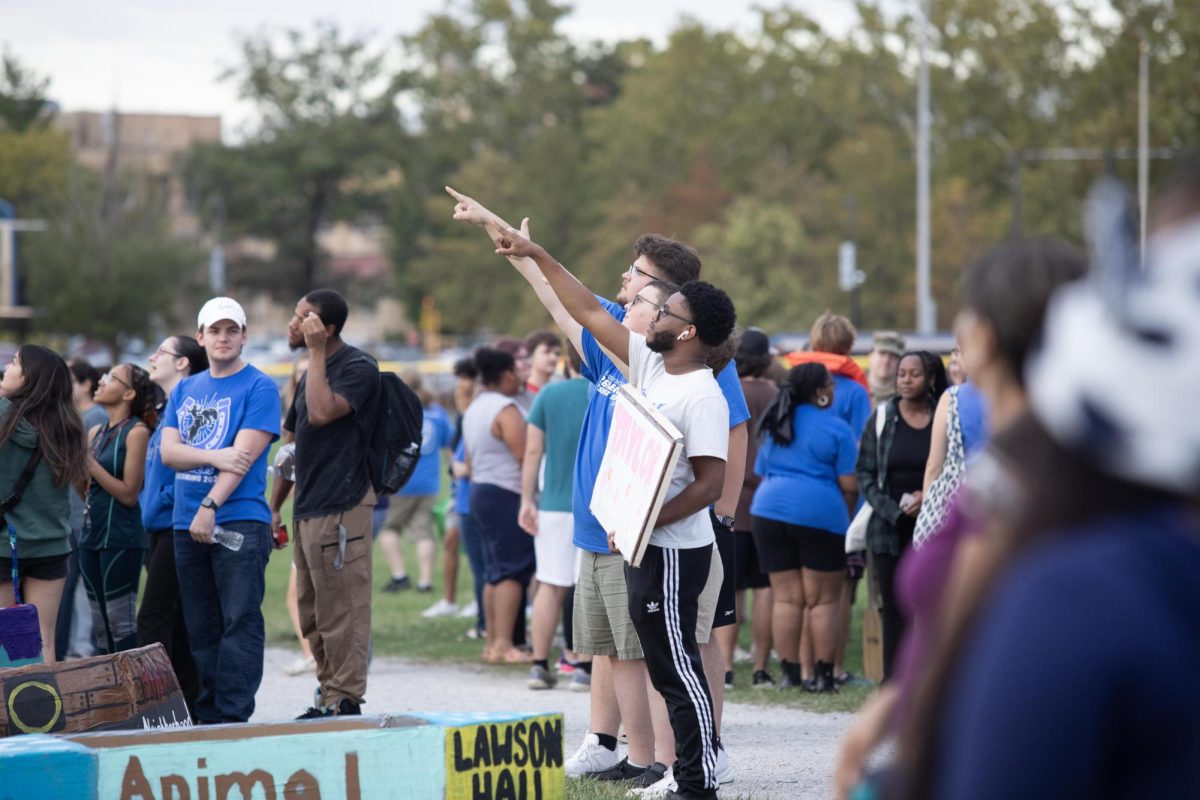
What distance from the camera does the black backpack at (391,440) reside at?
7.76 meters

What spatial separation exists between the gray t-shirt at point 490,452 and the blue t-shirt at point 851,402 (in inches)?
94.5

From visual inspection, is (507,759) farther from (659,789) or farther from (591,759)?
(591,759)

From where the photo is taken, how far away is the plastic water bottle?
747 centimetres

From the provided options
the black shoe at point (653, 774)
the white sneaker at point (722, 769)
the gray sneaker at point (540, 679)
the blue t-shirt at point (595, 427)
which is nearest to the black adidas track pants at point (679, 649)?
the black shoe at point (653, 774)

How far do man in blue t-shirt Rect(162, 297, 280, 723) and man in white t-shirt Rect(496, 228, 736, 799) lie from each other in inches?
92.1

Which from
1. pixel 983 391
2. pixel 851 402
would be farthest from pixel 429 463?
pixel 983 391

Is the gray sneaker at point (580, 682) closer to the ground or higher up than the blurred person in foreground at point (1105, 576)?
closer to the ground

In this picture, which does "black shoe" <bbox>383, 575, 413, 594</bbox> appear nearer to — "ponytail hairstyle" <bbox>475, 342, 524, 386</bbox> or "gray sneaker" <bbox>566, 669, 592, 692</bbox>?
"ponytail hairstyle" <bbox>475, 342, 524, 386</bbox>

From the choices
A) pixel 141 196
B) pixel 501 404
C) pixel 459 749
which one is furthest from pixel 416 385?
pixel 141 196

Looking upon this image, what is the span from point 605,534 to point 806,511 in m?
3.29

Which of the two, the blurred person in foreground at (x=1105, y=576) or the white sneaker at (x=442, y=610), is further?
the white sneaker at (x=442, y=610)

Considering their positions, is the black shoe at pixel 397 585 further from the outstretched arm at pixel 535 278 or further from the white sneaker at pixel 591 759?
the outstretched arm at pixel 535 278

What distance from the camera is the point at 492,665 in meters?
11.1

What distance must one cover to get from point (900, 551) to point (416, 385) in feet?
26.2
